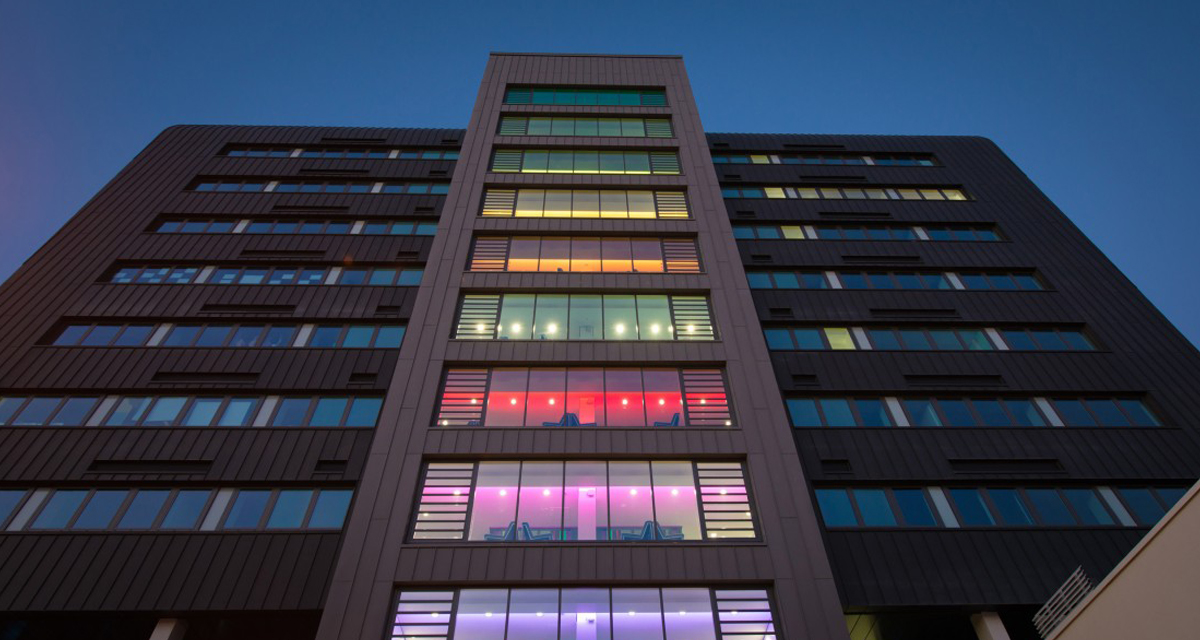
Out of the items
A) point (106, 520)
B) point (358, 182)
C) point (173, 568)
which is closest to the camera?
point (173, 568)

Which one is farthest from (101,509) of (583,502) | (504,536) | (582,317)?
(582,317)

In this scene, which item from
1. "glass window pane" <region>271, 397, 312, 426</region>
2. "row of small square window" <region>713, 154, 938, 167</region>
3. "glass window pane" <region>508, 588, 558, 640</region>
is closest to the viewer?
"glass window pane" <region>508, 588, 558, 640</region>

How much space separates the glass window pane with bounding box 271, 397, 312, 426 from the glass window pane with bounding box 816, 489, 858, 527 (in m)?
16.6

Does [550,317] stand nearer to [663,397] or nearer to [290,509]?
[663,397]

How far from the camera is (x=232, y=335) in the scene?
2347 cm

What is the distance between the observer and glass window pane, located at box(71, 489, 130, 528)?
17500mm

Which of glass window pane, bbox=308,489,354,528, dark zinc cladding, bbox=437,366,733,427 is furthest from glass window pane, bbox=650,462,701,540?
glass window pane, bbox=308,489,354,528

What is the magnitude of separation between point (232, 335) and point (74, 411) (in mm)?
5076

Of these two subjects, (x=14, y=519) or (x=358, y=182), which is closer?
(x=14, y=519)

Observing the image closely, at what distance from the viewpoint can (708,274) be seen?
22594 millimetres

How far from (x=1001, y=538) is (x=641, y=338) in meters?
11.8

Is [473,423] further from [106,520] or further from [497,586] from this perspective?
[106,520]

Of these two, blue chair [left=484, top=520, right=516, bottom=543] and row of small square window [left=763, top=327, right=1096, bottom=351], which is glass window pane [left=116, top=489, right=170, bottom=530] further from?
row of small square window [left=763, top=327, right=1096, bottom=351]

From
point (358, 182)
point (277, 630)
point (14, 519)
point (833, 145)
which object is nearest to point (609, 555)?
point (277, 630)
